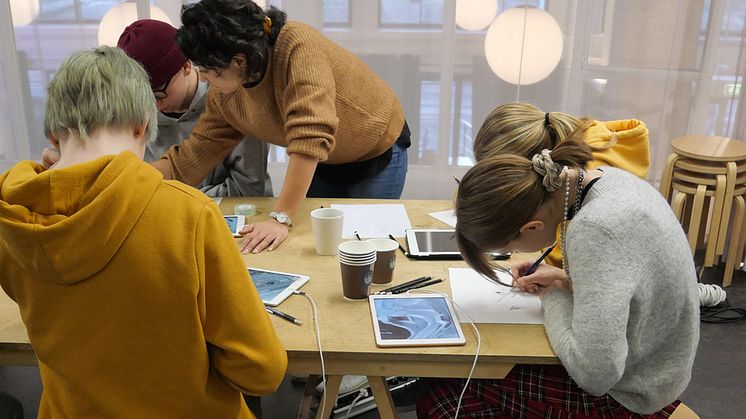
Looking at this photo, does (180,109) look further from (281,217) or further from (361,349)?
(361,349)

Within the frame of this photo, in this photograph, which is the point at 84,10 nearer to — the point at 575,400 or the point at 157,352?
the point at 157,352

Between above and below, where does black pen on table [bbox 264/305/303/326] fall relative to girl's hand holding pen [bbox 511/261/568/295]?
below

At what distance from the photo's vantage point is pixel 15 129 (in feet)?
11.5

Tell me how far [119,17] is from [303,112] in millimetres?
2053

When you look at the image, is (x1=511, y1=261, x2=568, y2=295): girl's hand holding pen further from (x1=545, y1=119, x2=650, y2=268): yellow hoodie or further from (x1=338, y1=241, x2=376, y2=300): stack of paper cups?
(x1=545, y1=119, x2=650, y2=268): yellow hoodie

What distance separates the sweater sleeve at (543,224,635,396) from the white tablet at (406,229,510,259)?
17.8 inches

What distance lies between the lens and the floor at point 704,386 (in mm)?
2145

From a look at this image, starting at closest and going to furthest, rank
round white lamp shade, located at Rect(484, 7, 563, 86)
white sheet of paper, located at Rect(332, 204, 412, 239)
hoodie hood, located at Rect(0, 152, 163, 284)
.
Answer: hoodie hood, located at Rect(0, 152, 163, 284) < white sheet of paper, located at Rect(332, 204, 412, 239) < round white lamp shade, located at Rect(484, 7, 563, 86)

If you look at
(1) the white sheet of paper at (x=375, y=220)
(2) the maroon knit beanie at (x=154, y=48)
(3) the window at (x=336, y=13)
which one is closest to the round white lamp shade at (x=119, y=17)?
(3) the window at (x=336, y=13)

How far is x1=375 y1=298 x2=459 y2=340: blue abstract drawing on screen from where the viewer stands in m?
1.25

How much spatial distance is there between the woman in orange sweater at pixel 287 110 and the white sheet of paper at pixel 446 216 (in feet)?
1.04

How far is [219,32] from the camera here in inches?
63.5

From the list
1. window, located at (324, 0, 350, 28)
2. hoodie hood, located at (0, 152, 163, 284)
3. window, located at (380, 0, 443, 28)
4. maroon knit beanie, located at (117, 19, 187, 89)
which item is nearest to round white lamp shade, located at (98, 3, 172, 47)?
window, located at (324, 0, 350, 28)

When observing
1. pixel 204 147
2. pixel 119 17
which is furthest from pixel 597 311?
pixel 119 17
